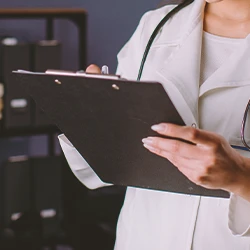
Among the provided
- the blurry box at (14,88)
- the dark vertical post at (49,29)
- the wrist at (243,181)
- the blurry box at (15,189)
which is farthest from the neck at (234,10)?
the dark vertical post at (49,29)

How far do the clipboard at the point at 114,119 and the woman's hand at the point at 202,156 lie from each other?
0.03 metres

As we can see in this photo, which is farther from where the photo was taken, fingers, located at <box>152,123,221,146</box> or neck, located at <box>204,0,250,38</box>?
neck, located at <box>204,0,250,38</box>

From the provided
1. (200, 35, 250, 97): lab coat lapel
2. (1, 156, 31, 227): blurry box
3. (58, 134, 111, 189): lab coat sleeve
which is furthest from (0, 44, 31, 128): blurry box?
(200, 35, 250, 97): lab coat lapel

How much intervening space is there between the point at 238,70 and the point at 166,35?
0.19 meters

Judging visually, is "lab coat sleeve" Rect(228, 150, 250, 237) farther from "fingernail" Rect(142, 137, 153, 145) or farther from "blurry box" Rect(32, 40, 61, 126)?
"blurry box" Rect(32, 40, 61, 126)

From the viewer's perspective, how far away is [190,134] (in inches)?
35.5

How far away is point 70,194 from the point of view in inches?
113

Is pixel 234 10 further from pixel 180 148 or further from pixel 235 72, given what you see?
pixel 180 148

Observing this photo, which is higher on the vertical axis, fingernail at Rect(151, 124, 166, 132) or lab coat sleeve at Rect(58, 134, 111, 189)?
fingernail at Rect(151, 124, 166, 132)

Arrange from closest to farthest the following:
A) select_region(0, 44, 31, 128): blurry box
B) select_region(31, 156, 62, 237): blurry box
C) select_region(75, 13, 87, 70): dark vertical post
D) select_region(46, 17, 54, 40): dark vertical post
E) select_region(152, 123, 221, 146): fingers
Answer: select_region(152, 123, 221, 146): fingers → select_region(0, 44, 31, 128): blurry box → select_region(31, 156, 62, 237): blurry box → select_region(75, 13, 87, 70): dark vertical post → select_region(46, 17, 54, 40): dark vertical post

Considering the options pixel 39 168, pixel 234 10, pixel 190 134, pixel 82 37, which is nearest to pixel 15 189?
pixel 39 168

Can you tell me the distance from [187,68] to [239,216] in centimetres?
29

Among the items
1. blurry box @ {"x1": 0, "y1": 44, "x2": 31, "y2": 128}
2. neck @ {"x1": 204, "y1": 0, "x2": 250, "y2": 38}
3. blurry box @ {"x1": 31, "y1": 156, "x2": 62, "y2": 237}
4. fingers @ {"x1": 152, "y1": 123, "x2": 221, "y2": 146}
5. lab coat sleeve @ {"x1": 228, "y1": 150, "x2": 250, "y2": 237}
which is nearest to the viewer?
fingers @ {"x1": 152, "y1": 123, "x2": 221, "y2": 146}

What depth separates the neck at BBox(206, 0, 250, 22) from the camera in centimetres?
123
